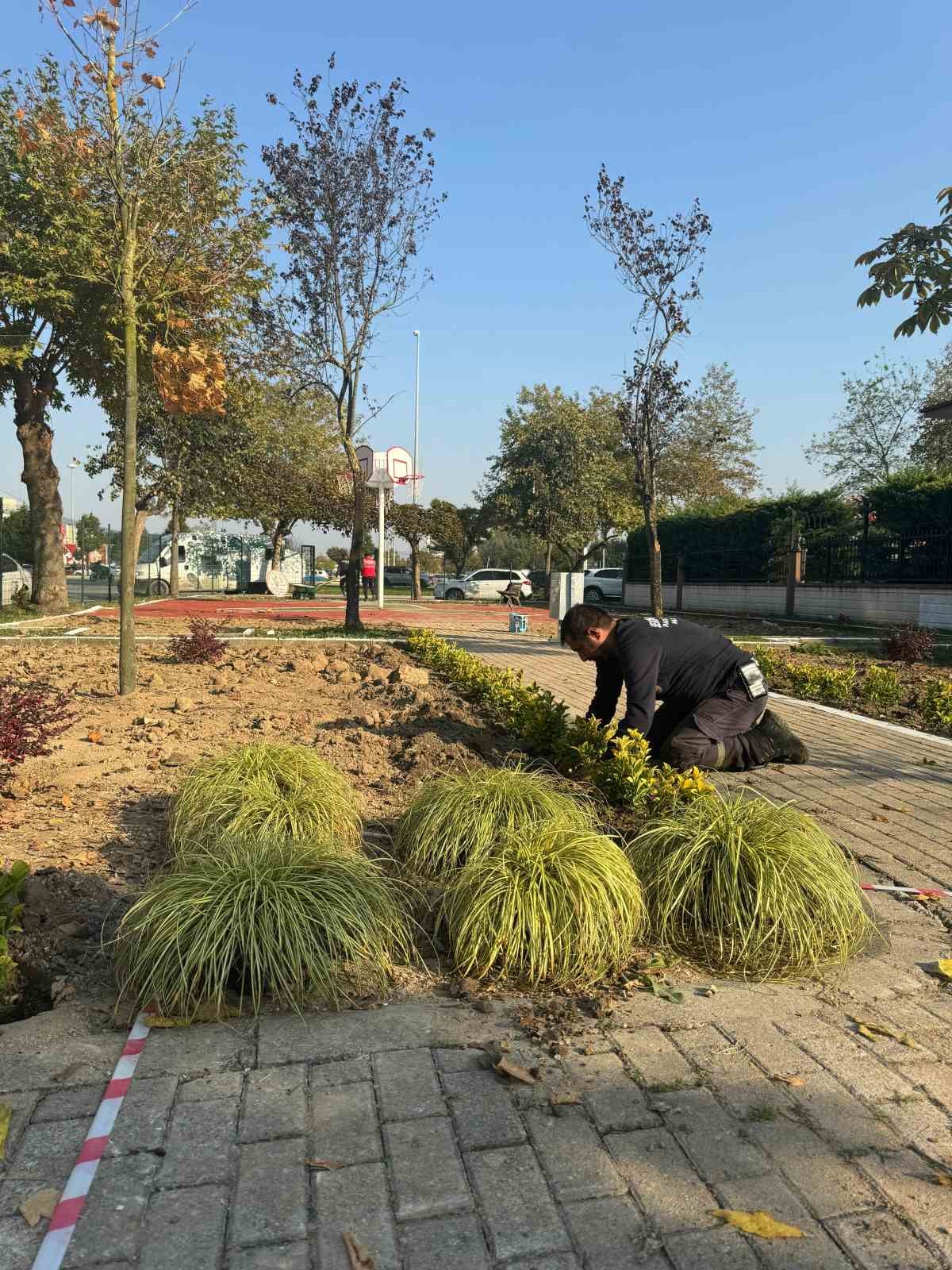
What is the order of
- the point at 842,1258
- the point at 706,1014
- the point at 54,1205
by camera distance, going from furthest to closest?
the point at 706,1014
the point at 54,1205
the point at 842,1258

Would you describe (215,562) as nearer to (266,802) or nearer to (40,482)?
(40,482)

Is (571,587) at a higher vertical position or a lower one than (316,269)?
lower

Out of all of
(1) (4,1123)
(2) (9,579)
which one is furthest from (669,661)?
(2) (9,579)

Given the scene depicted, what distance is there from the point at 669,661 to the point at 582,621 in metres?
0.66

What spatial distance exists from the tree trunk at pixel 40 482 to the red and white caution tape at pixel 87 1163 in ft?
61.9

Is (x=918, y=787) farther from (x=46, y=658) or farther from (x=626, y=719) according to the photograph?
(x=46, y=658)

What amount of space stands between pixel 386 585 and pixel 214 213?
160 ft

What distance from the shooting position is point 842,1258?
68.1 inches

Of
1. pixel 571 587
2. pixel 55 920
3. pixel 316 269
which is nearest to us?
pixel 55 920

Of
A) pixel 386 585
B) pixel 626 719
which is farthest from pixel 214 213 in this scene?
pixel 386 585

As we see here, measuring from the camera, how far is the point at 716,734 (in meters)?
4.87

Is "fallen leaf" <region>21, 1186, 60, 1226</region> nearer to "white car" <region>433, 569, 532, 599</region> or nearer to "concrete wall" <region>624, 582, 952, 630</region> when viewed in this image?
"concrete wall" <region>624, 582, 952, 630</region>

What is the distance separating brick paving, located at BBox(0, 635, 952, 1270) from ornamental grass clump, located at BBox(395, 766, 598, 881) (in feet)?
2.82

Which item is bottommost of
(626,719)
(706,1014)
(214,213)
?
(706,1014)
